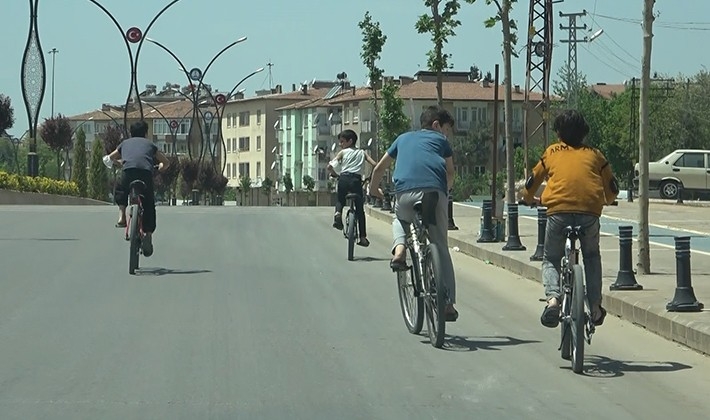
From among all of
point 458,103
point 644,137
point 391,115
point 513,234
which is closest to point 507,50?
point 513,234

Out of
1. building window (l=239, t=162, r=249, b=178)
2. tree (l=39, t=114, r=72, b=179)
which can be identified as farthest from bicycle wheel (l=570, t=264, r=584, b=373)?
building window (l=239, t=162, r=249, b=178)

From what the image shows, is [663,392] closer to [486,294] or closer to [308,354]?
[308,354]

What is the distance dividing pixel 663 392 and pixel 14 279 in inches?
331

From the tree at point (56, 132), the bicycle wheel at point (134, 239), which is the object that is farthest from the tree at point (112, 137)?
the bicycle wheel at point (134, 239)

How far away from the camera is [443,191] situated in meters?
10.6

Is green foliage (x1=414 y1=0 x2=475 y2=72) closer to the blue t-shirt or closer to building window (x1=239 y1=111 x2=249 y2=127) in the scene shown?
the blue t-shirt

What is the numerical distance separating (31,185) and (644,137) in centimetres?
3803

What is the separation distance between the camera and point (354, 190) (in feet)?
61.3

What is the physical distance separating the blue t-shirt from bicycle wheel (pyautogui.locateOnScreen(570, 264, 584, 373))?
175cm

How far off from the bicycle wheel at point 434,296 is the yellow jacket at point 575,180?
99cm

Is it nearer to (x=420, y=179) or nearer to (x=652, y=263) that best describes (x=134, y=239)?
(x=420, y=179)

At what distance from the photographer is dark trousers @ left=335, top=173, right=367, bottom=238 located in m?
18.4

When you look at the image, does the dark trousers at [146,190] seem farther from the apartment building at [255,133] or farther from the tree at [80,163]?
the apartment building at [255,133]

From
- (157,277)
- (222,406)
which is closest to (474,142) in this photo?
(157,277)
